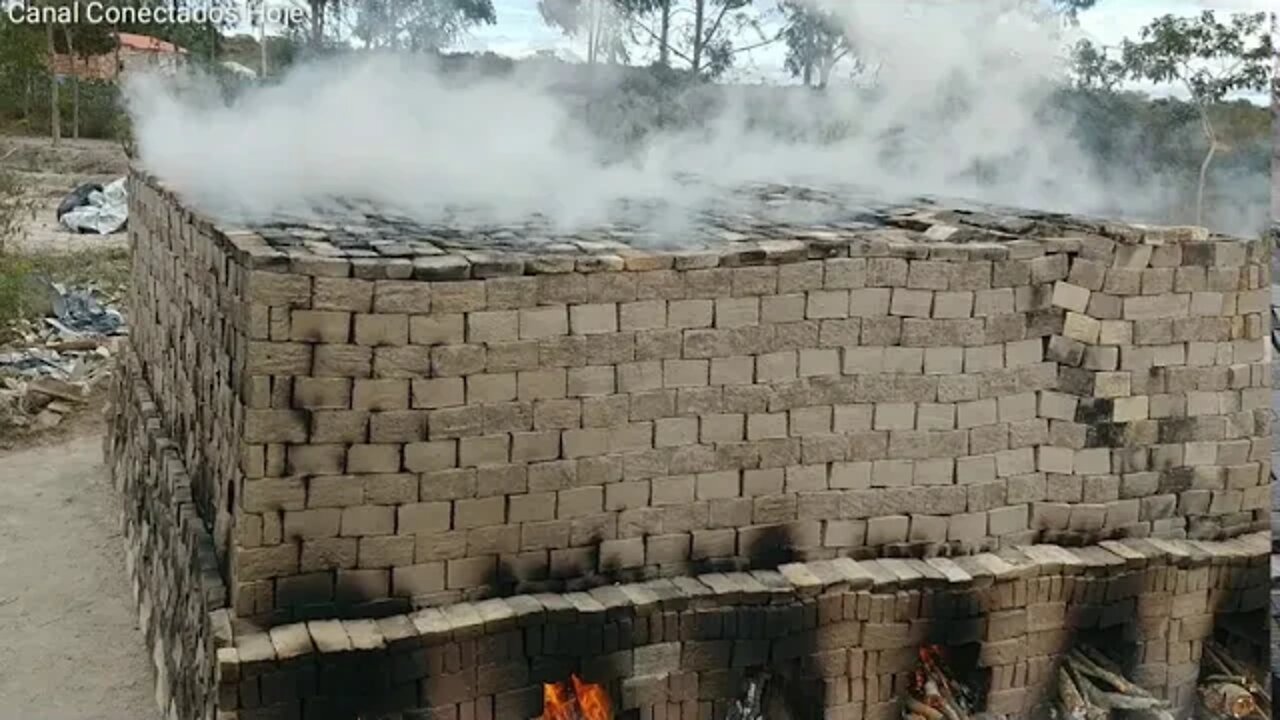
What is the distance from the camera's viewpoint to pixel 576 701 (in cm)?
532

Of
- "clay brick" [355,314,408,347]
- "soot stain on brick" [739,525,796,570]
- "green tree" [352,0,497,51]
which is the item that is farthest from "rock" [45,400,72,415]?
"soot stain on brick" [739,525,796,570]

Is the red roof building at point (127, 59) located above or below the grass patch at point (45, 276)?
above

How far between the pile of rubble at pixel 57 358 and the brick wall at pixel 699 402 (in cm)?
596

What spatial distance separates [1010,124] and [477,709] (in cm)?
653

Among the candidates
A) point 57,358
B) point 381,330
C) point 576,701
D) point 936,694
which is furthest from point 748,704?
point 57,358

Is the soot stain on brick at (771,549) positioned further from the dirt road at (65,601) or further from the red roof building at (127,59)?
the red roof building at (127,59)

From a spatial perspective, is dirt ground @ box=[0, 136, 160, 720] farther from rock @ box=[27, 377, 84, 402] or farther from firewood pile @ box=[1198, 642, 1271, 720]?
firewood pile @ box=[1198, 642, 1271, 720]

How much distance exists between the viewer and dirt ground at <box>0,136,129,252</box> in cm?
1959

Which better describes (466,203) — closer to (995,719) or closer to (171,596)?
(171,596)

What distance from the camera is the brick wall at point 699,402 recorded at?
4.83 metres

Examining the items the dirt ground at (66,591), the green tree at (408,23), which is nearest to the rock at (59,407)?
the dirt ground at (66,591)

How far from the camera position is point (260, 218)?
5.85 m

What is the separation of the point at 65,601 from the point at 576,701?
4142mm

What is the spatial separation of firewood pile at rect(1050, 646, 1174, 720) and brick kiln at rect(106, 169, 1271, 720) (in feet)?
0.07
